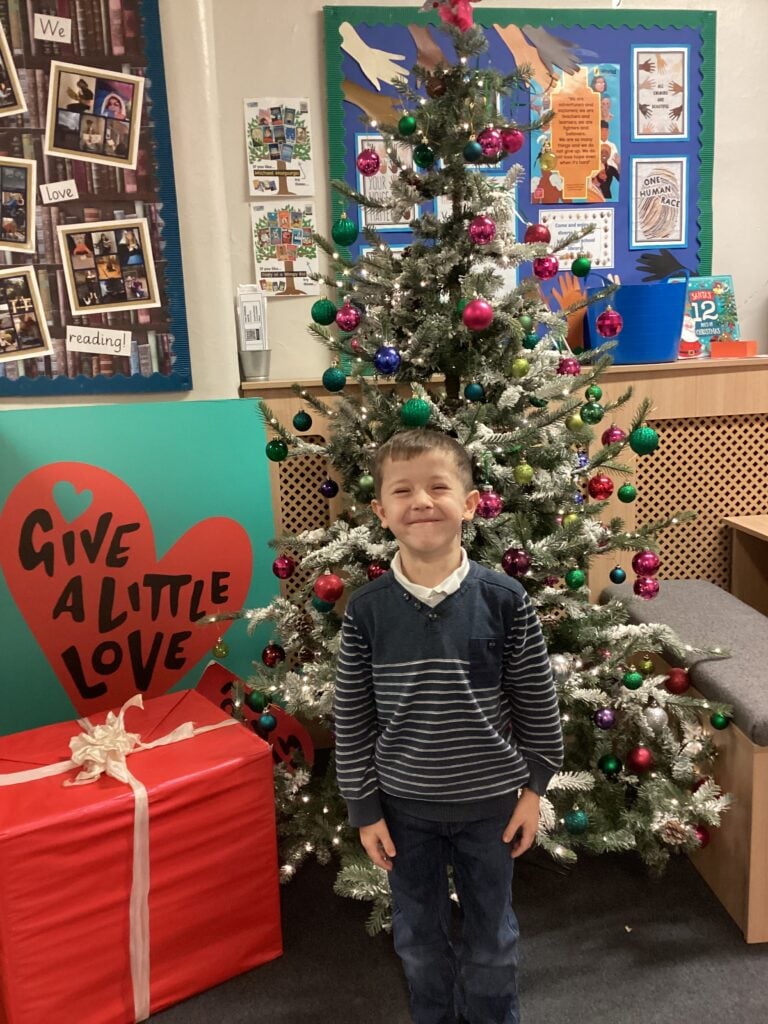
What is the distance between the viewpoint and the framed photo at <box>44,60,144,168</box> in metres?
2.07

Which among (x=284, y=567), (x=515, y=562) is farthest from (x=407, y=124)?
(x=284, y=567)

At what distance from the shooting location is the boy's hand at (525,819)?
131cm

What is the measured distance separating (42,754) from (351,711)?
2.65ft

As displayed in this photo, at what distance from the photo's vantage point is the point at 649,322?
2.36 m

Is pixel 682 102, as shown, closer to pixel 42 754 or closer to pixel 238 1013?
pixel 42 754

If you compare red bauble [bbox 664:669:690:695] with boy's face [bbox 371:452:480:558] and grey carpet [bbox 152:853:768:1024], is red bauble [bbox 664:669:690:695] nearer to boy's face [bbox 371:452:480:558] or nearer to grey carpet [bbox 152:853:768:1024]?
grey carpet [bbox 152:853:768:1024]

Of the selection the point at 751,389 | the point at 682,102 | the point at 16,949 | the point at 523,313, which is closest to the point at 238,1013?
the point at 16,949

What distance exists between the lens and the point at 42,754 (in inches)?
65.7

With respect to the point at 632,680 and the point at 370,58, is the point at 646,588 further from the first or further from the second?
the point at 370,58

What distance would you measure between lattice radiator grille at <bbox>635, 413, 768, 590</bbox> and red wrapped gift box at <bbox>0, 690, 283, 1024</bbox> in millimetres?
1577

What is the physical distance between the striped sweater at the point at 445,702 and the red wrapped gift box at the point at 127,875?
44 cm

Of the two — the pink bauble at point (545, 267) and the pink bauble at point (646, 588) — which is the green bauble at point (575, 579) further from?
the pink bauble at point (545, 267)

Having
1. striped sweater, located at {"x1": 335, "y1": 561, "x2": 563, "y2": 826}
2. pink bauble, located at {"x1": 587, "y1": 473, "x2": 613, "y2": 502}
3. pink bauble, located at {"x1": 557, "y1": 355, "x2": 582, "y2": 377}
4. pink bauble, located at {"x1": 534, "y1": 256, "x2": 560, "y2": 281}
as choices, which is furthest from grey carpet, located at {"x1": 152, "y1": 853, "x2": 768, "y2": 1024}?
pink bauble, located at {"x1": 534, "y1": 256, "x2": 560, "y2": 281}

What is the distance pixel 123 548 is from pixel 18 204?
977mm
